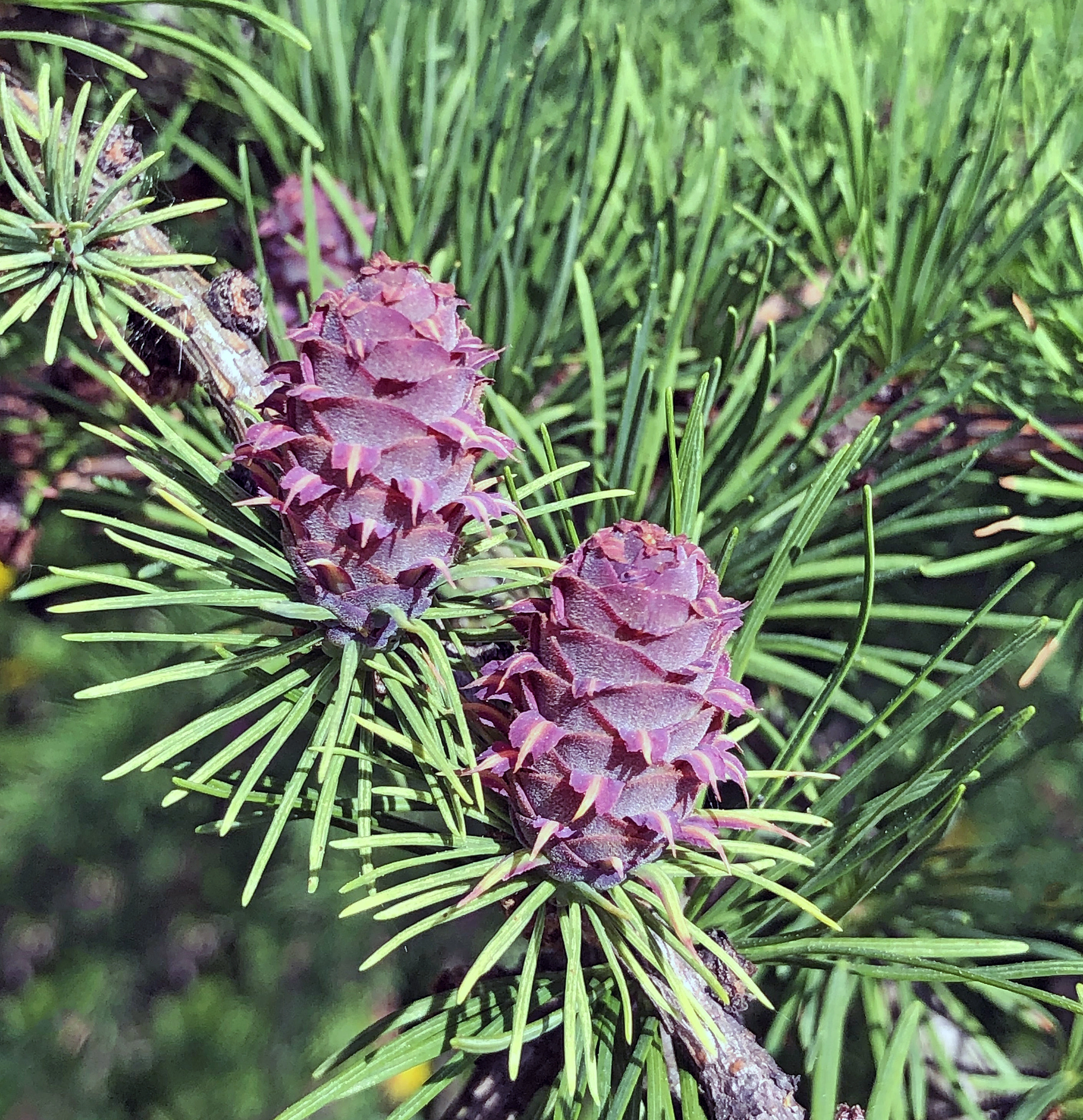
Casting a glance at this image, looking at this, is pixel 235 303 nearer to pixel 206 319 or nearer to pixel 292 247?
pixel 206 319

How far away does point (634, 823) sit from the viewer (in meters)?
0.27

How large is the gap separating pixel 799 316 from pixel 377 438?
1.24 ft

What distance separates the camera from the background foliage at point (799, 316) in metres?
0.39

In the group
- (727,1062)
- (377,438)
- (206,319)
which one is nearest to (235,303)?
(206,319)

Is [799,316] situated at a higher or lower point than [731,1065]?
higher

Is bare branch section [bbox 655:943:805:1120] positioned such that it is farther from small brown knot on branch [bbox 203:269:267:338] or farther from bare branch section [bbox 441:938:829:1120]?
small brown knot on branch [bbox 203:269:267:338]

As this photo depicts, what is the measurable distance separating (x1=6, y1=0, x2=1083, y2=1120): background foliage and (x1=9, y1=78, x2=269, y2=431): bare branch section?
0.05m

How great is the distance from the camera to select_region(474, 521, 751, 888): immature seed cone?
26 centimetres

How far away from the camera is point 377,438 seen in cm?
26

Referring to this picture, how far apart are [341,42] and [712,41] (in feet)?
1.27

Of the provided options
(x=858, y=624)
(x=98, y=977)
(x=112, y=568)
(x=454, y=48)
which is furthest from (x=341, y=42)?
(x=98, y=977)

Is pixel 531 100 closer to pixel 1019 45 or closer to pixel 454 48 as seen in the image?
pixel 454 48

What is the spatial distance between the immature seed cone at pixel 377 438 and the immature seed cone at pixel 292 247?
0.20m

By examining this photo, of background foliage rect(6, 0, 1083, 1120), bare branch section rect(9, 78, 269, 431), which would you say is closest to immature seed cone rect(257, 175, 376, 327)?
background foliage rect(6, 0, 1083, 1120)
